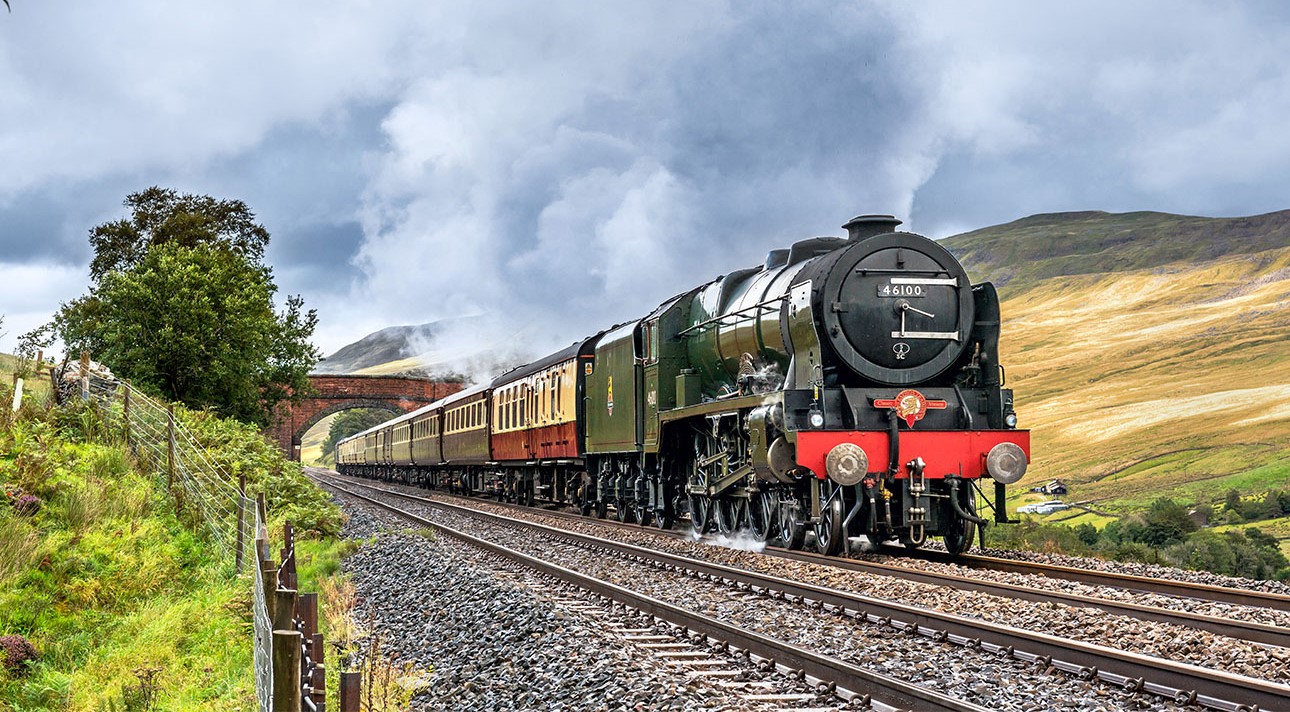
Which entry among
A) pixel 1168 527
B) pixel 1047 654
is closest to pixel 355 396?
pixel 1168 527

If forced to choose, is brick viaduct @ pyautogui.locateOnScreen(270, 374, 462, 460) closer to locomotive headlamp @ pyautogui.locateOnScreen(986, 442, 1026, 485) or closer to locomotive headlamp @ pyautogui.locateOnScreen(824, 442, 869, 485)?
locomotive headlamp @ pyautogui.locateOnScreen(824, 442, 869, 485)

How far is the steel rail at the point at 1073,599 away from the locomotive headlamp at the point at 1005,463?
1.07 metres

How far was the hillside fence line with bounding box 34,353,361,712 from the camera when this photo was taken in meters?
3.98

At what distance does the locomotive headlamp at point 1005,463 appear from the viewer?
11.2 m

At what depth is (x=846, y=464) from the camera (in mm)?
11008

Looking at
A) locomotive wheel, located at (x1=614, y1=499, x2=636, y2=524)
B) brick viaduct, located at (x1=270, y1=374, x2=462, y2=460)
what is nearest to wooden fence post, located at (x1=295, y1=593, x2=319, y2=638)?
locomotive wheel, located at (x1=614, y1=499, x2=636, y2=524)

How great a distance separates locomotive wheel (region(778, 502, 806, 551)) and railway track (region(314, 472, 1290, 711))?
3.00 meters

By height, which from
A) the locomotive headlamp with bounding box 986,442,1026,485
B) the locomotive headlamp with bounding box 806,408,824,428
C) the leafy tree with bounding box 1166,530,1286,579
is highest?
the locomotive headlamp with bounding box 806,408,824,428

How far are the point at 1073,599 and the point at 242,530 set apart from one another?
8.43 metres

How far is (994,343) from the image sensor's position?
12.0 m

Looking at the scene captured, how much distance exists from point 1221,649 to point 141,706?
733cm

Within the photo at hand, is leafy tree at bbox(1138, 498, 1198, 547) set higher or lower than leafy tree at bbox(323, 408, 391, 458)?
lower

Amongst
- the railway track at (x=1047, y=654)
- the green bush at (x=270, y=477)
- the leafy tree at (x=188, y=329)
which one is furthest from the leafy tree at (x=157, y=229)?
the railway track at (x=1047, y=654)

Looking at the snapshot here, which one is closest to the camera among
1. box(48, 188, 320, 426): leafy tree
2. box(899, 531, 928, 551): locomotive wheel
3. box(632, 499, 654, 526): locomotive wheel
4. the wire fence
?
box(899, 531, 928, 551): locomotive wheel
